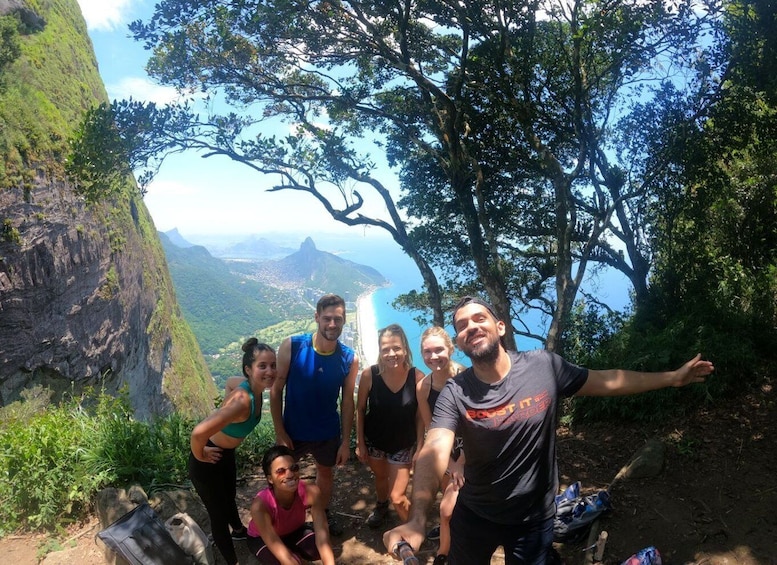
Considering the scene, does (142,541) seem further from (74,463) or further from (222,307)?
(222,307)

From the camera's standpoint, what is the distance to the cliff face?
19547 millimetres

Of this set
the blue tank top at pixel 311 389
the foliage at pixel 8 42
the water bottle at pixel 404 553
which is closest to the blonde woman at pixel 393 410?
the blue tank top at pixel 311 389

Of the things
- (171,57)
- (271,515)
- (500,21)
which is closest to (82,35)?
(171,57)

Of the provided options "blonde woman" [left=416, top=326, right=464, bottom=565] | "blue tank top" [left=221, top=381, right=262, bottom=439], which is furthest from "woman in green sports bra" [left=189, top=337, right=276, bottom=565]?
"blonde woman" [left=416, top=326, right=464, bottom=565]

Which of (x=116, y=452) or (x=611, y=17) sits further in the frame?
(x=611, y=17)

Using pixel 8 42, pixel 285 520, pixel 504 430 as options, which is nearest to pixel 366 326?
pixel 8 42

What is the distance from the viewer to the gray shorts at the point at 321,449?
369 cm

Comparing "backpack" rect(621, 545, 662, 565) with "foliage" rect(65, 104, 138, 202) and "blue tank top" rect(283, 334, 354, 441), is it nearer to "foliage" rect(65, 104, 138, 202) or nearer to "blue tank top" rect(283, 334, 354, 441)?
"blue tank top" rect(283, 334, 354, 441)

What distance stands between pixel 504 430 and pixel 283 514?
190 centimetres

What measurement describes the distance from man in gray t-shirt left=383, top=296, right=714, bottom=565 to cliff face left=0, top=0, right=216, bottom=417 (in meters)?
12.8

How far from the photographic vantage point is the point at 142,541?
10.5ft

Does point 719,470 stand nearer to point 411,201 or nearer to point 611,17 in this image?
point 611,17

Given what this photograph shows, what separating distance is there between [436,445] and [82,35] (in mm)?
54582

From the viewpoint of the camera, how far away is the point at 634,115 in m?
8.29
